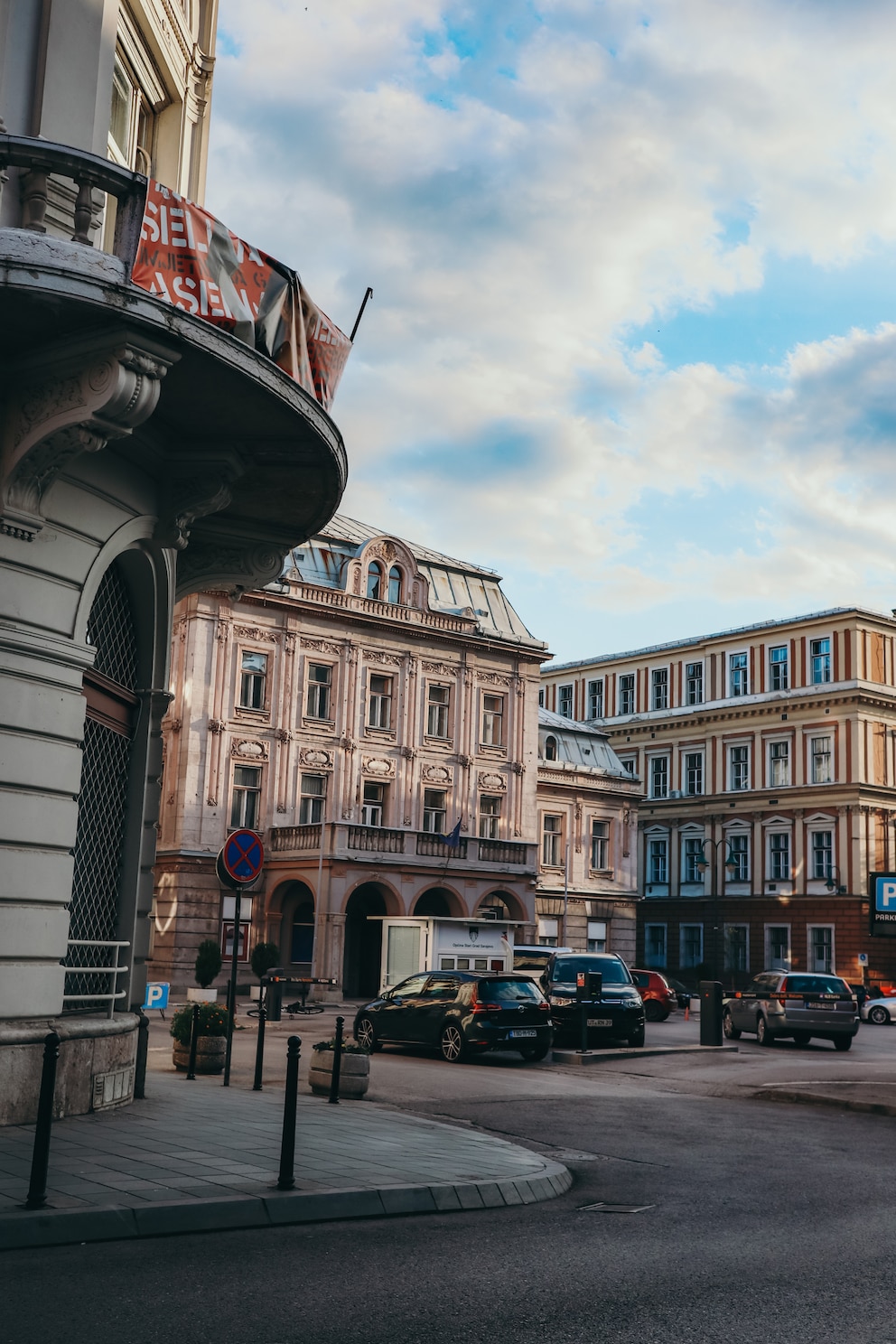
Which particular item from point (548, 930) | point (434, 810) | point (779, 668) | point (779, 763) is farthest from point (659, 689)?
point (434, 810)

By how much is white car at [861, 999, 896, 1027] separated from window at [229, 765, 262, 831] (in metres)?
21.0

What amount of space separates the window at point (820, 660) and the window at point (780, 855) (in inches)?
317

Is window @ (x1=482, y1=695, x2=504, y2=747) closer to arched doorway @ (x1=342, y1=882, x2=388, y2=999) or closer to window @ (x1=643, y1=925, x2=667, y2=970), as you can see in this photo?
arched doorway @ (x1=342, y1=882, x2=388, y2=999)

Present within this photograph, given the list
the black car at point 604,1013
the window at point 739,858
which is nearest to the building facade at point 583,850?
the window at point 739,858

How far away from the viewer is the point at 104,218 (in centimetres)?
1306

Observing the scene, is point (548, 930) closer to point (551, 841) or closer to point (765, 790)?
point (551, 841)

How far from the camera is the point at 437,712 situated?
170 feet

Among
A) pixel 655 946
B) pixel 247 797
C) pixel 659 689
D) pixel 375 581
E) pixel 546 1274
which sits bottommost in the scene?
pixel 546 1274

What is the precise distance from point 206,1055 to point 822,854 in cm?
5374

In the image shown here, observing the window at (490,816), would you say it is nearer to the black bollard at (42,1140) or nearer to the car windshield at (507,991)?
the car windshield at (507,991)

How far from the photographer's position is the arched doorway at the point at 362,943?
48.0m

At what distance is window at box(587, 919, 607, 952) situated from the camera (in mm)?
60281

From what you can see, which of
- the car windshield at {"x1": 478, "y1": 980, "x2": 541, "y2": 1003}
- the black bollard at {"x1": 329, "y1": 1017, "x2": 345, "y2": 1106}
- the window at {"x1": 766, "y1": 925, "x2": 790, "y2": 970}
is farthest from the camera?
the window at {"x1": 766, "y1": 925, "x2": 790, "y2": 970}

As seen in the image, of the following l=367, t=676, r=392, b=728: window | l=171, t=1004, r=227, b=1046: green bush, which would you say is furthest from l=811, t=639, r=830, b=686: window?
l=171, t=1004, r=227, b=1046: green bush
